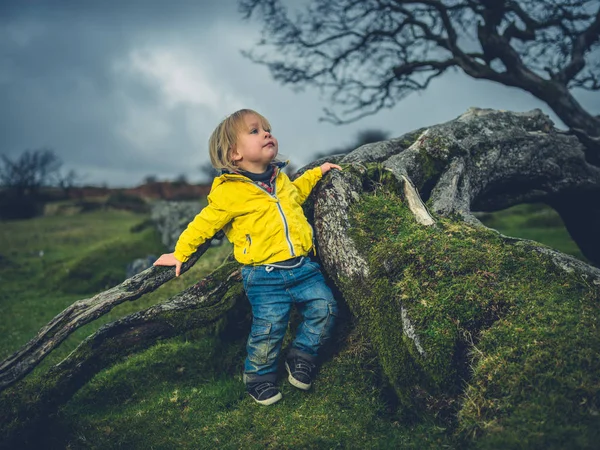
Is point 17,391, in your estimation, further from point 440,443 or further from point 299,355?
point 440,443

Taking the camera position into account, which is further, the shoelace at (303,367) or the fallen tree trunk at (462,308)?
the shoelace at (303,367)

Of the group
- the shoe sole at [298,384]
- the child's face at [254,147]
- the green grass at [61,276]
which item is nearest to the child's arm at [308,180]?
the child's face at [254,147]

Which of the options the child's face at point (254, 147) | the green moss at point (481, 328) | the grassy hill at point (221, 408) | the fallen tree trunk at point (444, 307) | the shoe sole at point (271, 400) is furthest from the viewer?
the child's face at point (254, 147)

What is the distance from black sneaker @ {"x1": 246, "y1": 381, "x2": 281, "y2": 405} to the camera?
453 centimetres

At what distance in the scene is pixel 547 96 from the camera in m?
11.4

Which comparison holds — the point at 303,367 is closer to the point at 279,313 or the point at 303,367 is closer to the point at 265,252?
the point at 279,313

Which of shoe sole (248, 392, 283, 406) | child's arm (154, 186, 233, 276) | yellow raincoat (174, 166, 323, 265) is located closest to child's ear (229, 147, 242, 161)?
yellow raincoat (174, 166, 323, 265)

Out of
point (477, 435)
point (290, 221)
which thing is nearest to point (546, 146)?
point (290, 221)

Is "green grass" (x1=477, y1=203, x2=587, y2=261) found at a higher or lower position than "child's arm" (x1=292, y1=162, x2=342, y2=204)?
lower

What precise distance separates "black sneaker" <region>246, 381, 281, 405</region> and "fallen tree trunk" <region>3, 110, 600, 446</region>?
3.67ft

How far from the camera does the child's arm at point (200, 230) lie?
4664 mm

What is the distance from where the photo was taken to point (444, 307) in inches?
153

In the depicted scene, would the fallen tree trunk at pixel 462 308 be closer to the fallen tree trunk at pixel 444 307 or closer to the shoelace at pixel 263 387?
the fallen tree trunk at pixel 444 307

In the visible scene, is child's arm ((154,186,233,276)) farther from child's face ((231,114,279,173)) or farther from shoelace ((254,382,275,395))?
shoelace ((254,382,275,395))
